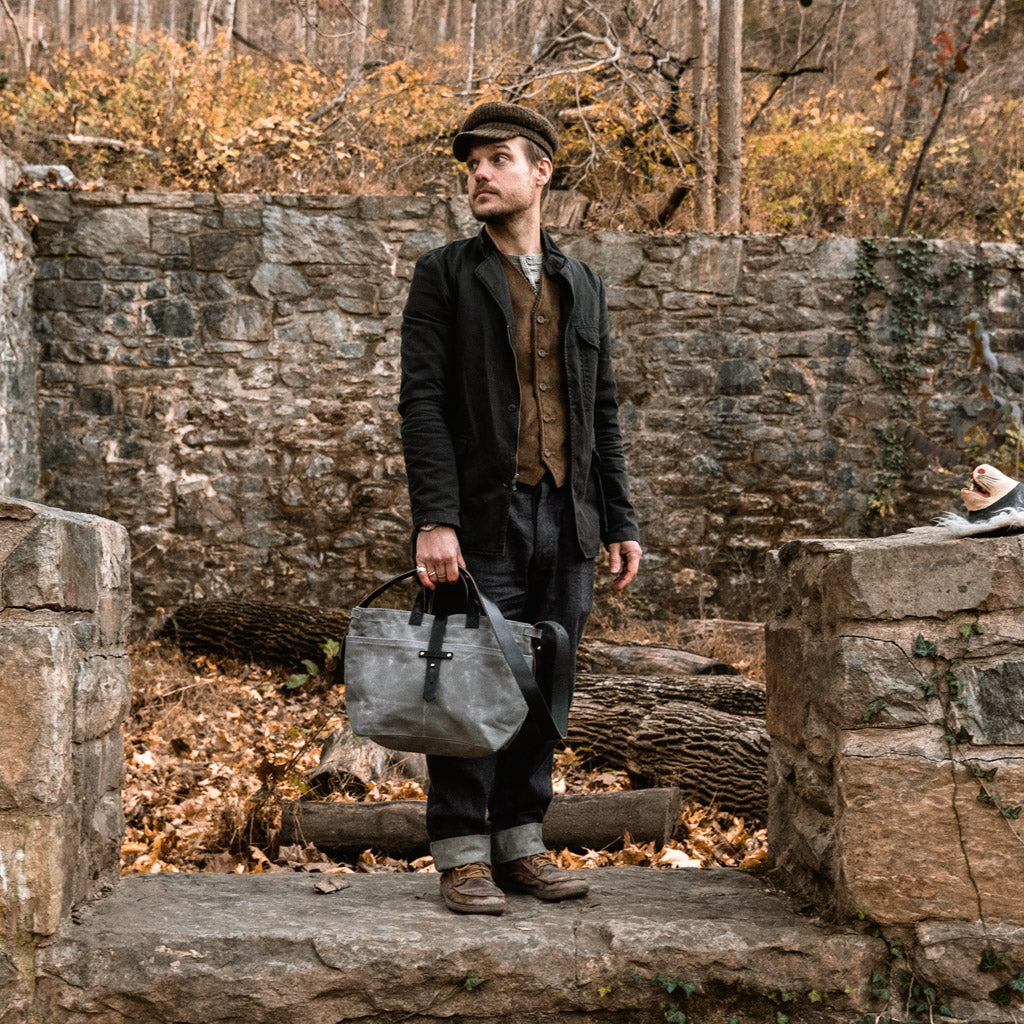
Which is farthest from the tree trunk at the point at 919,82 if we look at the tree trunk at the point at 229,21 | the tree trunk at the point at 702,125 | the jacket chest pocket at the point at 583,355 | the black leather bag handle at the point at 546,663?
the black leather bag handle at the point at 546,663

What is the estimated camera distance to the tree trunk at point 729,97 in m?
8.23

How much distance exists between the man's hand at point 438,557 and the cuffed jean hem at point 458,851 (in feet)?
2.03

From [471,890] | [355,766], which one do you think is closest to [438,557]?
[471,890]

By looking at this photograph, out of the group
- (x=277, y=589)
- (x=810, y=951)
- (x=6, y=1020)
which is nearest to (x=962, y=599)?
(x=810, y=951)

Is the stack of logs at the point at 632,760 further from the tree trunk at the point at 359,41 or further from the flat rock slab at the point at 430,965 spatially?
the tree trunk at the point at 359,41

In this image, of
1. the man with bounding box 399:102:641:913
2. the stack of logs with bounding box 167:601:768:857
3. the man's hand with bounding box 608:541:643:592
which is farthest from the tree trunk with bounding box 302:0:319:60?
the man's hand with bounding box 608:541:643:592

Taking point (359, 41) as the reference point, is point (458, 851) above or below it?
below

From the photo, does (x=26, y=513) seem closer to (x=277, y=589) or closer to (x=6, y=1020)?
(x=6, y=1020)

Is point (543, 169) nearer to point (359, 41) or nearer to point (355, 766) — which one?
point (355, 766)

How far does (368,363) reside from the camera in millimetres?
7082

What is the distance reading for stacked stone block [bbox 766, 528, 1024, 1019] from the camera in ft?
7.43

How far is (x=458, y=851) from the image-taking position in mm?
2465

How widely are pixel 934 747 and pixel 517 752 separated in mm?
993

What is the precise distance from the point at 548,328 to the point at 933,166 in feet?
→ 24.6
